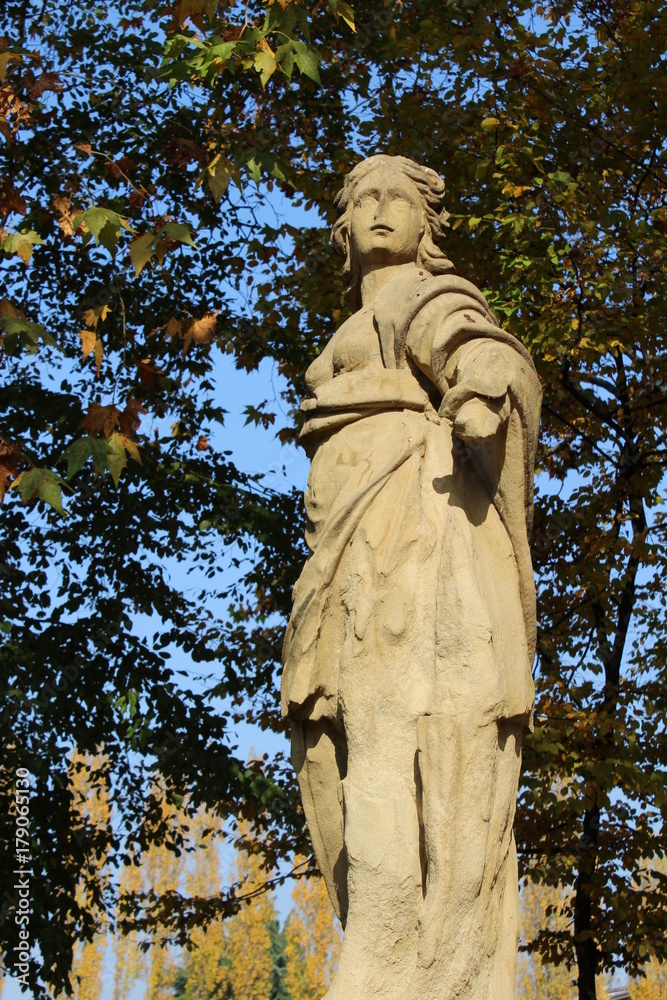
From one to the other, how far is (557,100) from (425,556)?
6946 millimetres

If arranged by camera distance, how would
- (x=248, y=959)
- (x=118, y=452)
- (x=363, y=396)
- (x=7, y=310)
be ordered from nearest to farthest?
(x=363, y=396)
(x=7, y=310)
(x=118, y=452)
(x=248, y=959)

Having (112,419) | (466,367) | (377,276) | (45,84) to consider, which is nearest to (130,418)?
(112,419)

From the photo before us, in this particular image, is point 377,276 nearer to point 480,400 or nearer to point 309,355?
point 480,400

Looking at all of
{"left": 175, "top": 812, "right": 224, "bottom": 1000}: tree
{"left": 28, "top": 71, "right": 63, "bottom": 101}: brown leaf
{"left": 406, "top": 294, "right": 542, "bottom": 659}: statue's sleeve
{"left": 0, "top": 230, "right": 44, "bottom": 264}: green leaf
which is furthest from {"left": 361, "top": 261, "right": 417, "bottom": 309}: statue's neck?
{"left": 175, "top": 812, "right": 224, "bottom": 1000}: tree

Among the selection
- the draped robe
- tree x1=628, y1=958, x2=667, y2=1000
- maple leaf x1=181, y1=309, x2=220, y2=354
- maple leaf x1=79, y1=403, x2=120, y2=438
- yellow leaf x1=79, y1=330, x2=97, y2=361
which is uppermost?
maple leaf x1=181, y1=309, x2=220, y2=354

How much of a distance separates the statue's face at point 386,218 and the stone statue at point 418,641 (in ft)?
0.86

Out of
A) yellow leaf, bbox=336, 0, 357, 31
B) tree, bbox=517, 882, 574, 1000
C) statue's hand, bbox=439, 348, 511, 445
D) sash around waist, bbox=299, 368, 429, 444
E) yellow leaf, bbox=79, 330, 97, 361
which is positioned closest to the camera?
statue's hand, bbox=439, 348, 511, 445

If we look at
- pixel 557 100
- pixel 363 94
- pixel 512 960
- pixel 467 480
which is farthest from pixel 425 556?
pixel 363 94

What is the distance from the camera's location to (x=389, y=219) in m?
4.91

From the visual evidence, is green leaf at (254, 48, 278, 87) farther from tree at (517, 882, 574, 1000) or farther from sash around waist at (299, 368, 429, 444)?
tree at (517, 882, 574, 1000)

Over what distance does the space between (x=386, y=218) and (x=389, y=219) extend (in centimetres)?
1

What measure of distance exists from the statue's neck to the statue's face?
0.03m

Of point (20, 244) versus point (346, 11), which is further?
point (346, 11)

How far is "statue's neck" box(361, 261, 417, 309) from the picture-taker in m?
4.94
